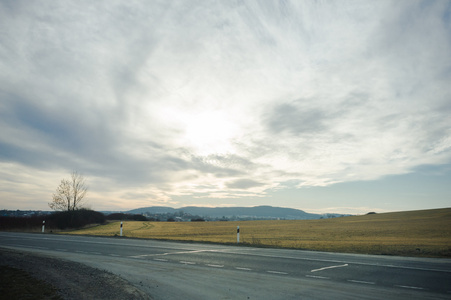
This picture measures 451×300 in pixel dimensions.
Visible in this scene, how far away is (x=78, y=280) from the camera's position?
7.91 meters

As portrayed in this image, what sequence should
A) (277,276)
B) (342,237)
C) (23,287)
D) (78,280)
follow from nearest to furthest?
(23,287) → (78,280) → (277,276) → (342,237)

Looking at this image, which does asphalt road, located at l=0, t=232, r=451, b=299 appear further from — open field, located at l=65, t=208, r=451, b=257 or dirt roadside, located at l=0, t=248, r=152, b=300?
open field, located at l=65, t=208, r=451, b=257

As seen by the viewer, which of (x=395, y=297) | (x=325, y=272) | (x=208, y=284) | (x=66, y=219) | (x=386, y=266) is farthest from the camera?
(x=66, y=219)

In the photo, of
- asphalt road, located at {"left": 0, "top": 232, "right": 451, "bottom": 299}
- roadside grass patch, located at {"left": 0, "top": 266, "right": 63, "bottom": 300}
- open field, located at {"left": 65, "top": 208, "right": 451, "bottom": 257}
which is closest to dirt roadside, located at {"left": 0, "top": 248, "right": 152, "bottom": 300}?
roadside grass patch, located at {"left": 0, "top": 266, "right": 63, "bottom": 300}

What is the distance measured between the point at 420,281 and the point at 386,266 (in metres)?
2.49

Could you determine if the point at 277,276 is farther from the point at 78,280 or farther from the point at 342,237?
the point at 342,237

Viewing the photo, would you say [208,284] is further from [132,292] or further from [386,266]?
[386,266]

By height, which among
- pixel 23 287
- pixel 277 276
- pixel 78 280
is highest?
pixel 23 287

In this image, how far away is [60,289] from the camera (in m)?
6.78

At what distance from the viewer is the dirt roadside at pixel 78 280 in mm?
6535

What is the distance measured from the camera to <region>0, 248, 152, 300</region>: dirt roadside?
654cm

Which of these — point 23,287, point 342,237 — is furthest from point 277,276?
point 342,237

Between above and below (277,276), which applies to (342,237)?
below

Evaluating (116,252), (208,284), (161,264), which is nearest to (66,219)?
(116,252)
